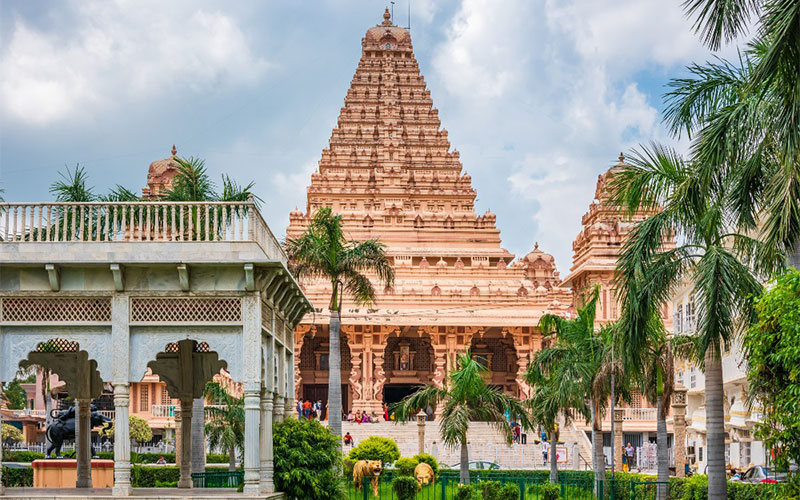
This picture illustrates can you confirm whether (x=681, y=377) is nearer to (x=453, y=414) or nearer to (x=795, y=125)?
(x=453, y=414)

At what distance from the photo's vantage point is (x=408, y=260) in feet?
219

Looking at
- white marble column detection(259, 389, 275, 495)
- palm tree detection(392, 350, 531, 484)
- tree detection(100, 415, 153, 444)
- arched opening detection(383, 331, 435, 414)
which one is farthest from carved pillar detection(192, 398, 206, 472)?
arched opening detection(383, 331, 435, 414)

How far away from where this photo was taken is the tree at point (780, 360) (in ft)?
50.5

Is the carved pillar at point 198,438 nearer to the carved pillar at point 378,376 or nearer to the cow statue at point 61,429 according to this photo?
the cow statue at point 61,429

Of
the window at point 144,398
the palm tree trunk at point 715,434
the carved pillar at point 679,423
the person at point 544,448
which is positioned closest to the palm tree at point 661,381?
the carved pillar at point 679,423

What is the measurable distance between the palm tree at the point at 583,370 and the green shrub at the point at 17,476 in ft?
49.8

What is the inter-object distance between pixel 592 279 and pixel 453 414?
122 feet

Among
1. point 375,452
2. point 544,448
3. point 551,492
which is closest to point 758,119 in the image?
point 551,492

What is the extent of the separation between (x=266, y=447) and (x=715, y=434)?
→ 8.11 m

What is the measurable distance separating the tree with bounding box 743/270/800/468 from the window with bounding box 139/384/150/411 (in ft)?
146

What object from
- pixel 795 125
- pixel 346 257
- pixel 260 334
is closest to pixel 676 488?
pixel 346 257

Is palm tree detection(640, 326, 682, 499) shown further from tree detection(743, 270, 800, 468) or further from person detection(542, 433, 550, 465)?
person detection(542, 433, 550, 465)

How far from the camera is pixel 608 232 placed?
68.8 m

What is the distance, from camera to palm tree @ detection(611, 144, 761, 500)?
63.0ft
